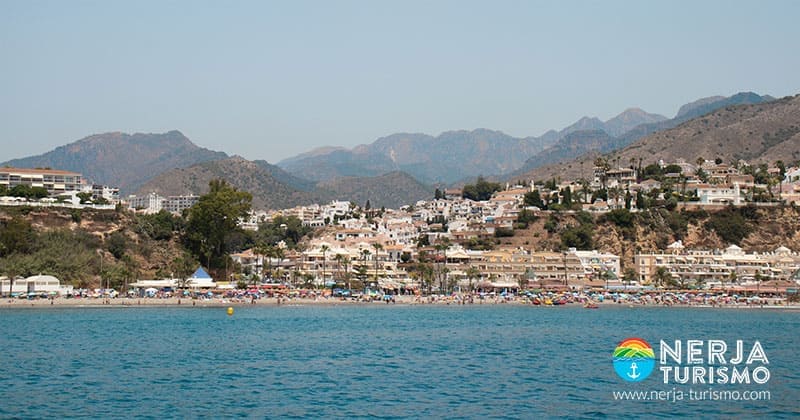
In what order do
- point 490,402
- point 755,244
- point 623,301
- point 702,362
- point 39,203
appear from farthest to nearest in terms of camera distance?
point 755,244
point 39,203
point 623,301
point 702,362
point 490,402

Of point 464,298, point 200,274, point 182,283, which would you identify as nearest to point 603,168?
point 464,298

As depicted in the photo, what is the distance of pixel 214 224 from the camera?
87.3 m

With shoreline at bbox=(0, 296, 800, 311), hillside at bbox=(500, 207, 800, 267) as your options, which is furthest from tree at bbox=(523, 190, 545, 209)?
shoreline at bbox=(0, 296, 800, 311)

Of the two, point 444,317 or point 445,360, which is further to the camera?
point 444,317

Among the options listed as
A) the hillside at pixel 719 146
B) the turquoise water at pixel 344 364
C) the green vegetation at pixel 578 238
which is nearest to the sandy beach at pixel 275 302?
the turquoise water at pixel 344 364

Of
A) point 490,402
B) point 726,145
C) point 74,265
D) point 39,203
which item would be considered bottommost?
point 490,402

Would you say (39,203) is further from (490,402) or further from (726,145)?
(726,145)

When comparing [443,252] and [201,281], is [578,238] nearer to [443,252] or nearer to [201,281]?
[443,252]

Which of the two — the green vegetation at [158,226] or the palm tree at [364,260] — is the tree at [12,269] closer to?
the green vegetation at [158,226]

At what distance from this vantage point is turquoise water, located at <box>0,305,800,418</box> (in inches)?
1074

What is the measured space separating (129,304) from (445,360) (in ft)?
128

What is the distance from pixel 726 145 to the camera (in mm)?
185500

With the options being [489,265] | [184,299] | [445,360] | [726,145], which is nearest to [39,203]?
[184,299]

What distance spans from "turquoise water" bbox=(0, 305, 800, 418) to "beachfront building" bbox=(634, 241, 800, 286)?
95.0 ft
